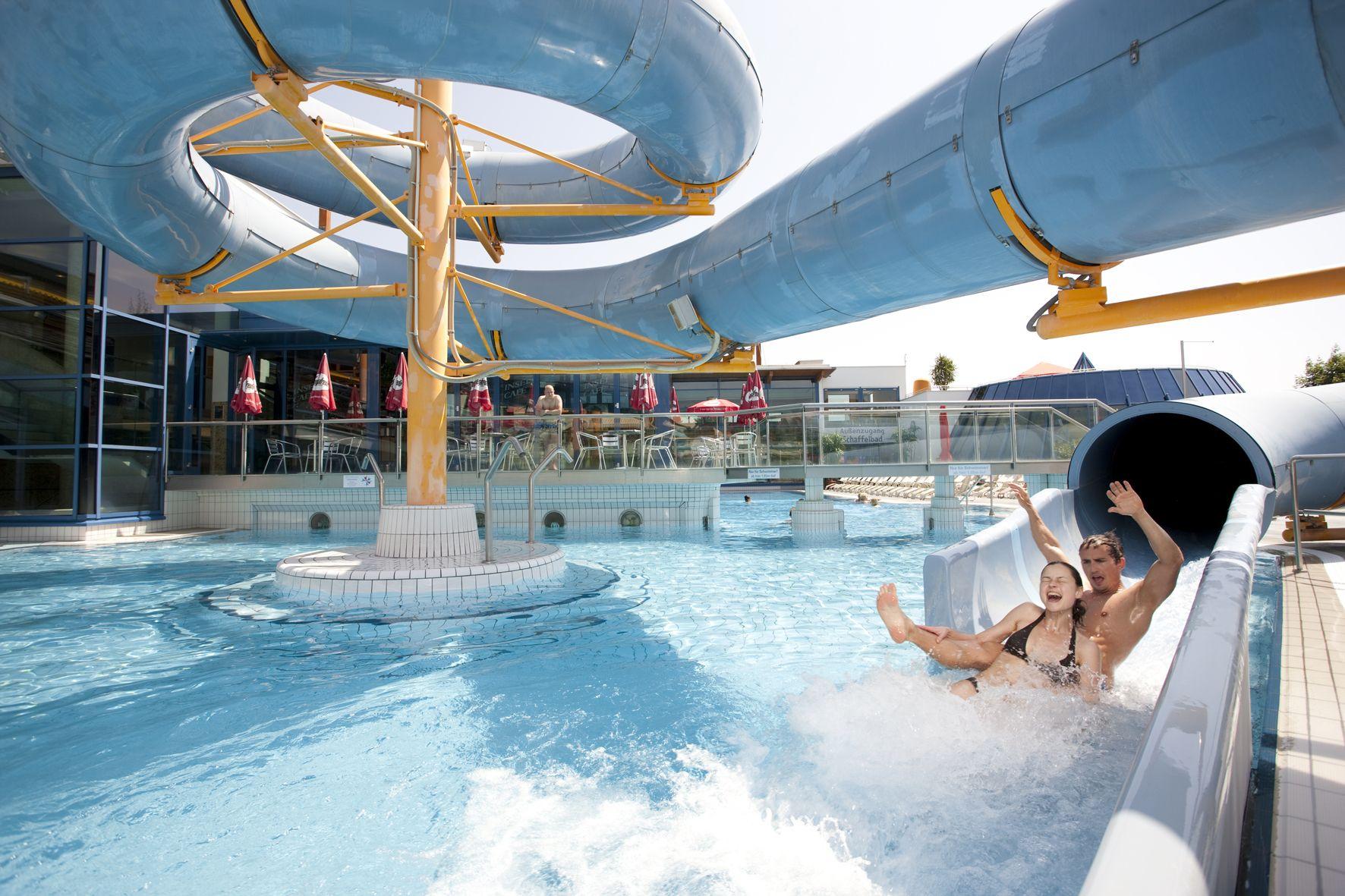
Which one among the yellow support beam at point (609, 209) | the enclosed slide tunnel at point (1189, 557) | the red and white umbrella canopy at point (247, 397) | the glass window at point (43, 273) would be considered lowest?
the enclosed slide tunnel at point (1189, 557)

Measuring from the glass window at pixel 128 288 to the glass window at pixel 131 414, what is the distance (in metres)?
1.22

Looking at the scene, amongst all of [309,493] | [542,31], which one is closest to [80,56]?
[542,31]

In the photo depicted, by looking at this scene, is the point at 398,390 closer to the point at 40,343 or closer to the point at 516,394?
the point at 40,343

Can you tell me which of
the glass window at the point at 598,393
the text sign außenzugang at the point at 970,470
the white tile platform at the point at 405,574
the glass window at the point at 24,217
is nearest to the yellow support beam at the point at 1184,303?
the white tile platform at the point at 405,574

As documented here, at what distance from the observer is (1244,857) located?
1.95 metres

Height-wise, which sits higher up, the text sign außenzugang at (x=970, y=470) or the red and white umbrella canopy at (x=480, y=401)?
the red and white umbrella canopy at (x=480, y=401)

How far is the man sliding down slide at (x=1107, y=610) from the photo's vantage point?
3201mm

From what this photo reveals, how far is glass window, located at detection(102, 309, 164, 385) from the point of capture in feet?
36.9

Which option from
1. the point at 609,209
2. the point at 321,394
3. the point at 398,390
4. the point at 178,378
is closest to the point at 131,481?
the point at 178,378

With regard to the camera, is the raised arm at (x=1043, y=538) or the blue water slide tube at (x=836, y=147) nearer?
the blue water slide tube at (x=836, y=147)

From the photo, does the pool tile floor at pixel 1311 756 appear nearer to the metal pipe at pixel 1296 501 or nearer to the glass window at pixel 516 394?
the metal pipe at pixel 1296 501

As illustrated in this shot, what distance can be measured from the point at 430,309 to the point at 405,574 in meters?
2.40

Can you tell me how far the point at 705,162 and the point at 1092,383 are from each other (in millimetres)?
27272

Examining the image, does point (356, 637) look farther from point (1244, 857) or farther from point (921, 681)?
point (1244, 857)
